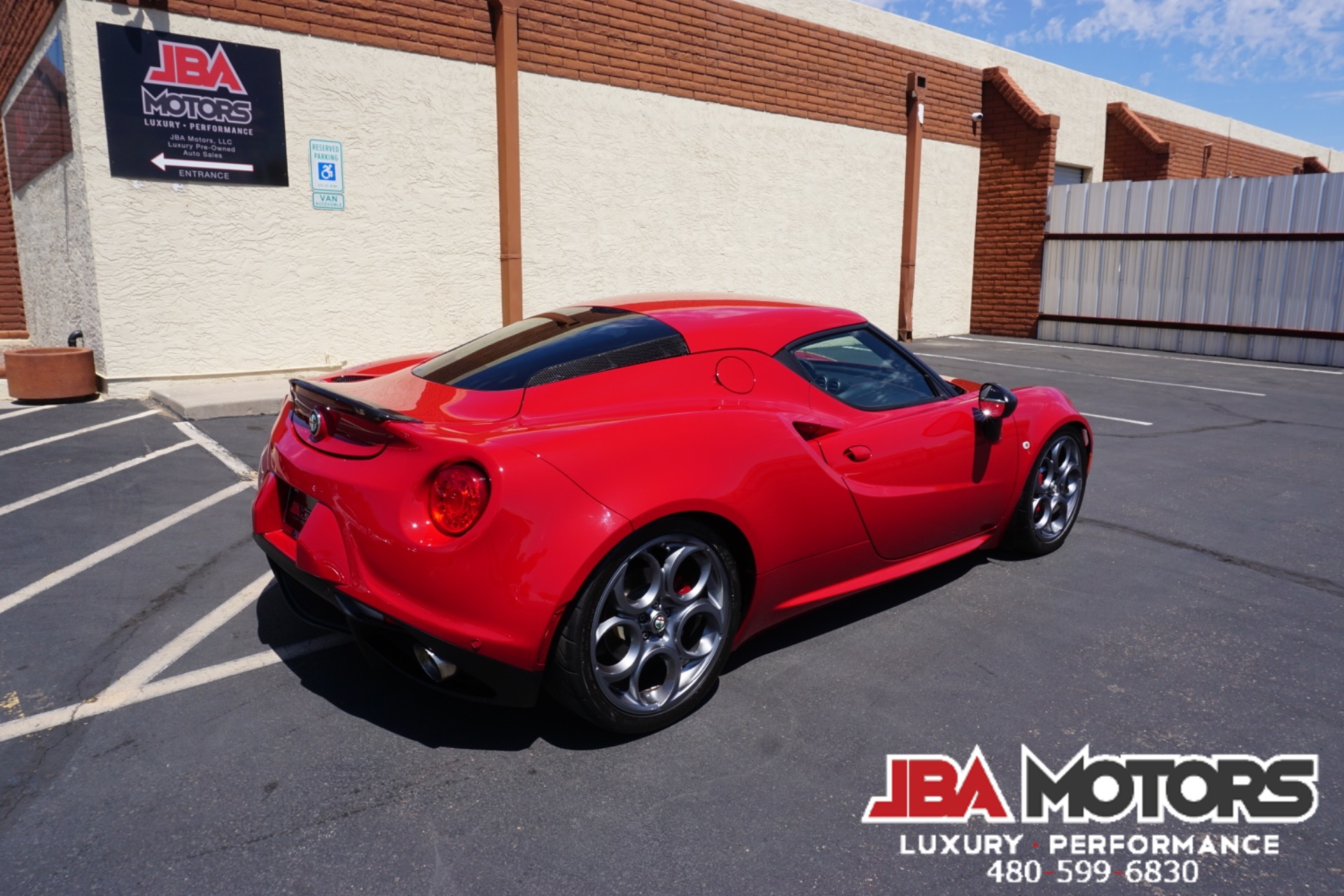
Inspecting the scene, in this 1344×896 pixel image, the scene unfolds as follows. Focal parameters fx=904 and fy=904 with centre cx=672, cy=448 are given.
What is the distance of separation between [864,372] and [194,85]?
8.33 meters

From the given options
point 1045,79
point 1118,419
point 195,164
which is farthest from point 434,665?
point 1045,79

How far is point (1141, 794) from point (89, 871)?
2812 mm

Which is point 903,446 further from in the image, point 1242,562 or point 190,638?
point 190,638

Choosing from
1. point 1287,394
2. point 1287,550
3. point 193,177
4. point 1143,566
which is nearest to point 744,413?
point 1143,566

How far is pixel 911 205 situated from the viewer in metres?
16.2

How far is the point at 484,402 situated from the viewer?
290 centimetres

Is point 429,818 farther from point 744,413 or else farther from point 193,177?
point 193,177

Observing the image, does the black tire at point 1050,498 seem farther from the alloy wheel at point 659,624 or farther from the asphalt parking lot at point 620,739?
the alloy wheel at point 659,624

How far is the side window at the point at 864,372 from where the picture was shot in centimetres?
369

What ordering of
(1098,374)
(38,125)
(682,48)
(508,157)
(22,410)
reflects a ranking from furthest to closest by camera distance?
(682,48), (1098,374), (508,157), (38,125), (22,410)

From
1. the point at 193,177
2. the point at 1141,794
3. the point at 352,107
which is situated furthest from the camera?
the point at 352,107

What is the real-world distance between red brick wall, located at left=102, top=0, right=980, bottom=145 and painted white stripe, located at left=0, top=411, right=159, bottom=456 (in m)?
3.99

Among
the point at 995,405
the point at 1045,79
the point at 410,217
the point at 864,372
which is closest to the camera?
the point at 864,372

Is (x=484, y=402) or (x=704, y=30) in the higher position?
(x=704, y=30)
